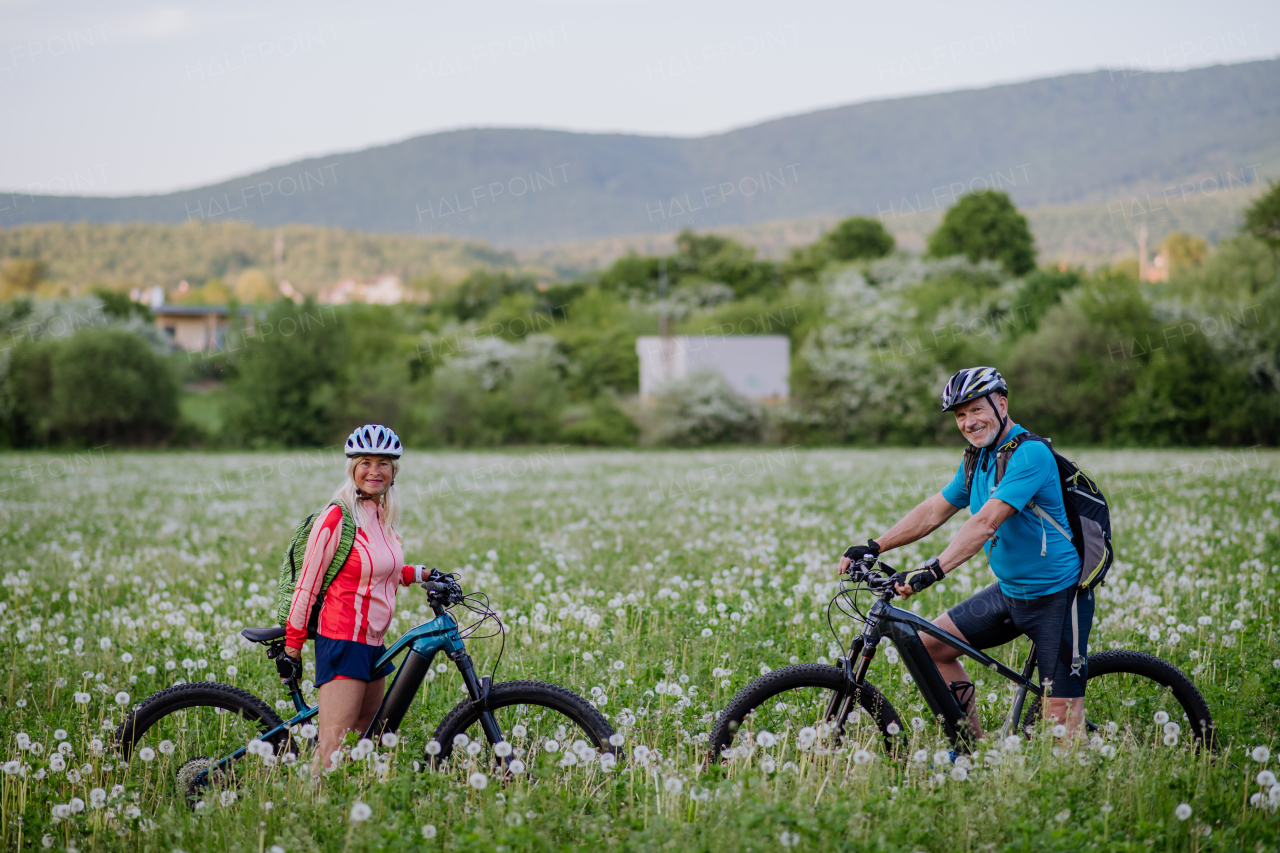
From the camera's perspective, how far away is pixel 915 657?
517 centimetres

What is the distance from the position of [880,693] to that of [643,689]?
6.87 feet

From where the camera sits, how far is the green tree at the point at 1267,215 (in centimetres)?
6812

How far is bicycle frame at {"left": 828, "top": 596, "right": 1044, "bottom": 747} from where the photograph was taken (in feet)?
16.8

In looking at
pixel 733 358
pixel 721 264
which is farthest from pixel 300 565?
pixel 721 264

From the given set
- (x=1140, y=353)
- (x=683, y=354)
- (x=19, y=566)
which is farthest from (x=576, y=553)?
(x=683, y=354)

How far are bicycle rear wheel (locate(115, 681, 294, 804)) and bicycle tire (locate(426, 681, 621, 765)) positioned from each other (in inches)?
33.3

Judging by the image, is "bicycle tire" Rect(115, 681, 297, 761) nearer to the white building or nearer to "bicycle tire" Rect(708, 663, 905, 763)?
"bicycle tire" Rect(708, 663, 905, 763)

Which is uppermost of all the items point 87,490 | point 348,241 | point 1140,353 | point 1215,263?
point 348,241

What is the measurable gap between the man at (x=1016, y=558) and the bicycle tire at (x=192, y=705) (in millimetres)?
3209

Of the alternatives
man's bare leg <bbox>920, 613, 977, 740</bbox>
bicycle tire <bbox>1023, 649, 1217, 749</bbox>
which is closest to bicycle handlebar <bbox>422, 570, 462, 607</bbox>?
man's bare leg <bbox>920, 613, 977, 740</bbox>

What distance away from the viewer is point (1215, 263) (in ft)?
177

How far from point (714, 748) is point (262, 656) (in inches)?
173

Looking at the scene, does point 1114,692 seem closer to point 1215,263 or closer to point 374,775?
point 374,775

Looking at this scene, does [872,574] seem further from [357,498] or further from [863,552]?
[357,498]
